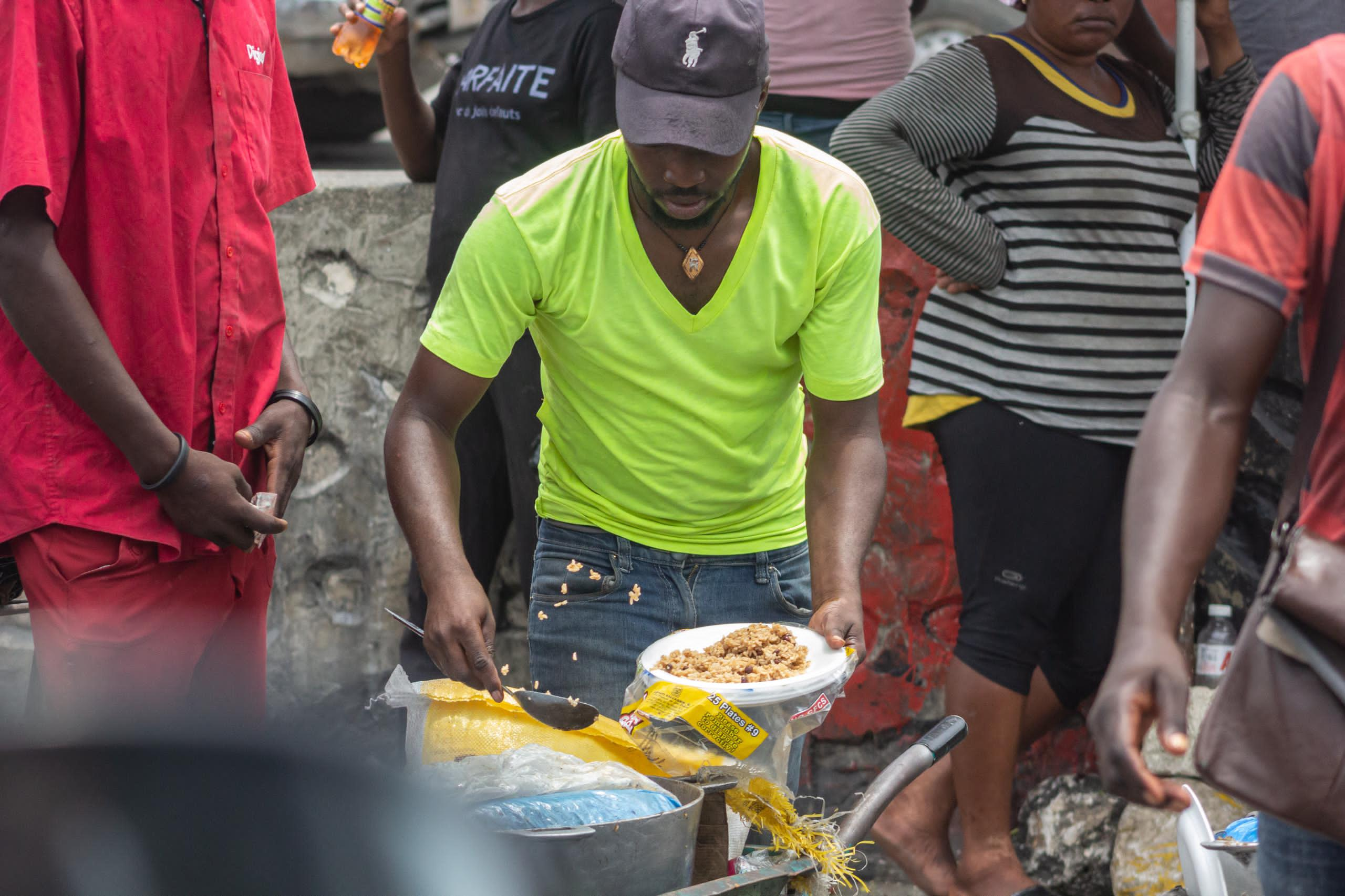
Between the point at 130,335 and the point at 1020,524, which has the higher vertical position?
the point at 130,335

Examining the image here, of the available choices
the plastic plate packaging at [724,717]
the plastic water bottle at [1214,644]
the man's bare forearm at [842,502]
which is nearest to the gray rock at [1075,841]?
the plastic water bottle at [1214,644]

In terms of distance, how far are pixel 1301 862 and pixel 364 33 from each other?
9.11ft

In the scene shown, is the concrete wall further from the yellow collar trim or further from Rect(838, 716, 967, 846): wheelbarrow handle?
Rect(838, 716, 967, 846): wheelbarrow handle

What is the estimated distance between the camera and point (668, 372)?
8.30 ft

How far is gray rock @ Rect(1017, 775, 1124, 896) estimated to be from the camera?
148 inches

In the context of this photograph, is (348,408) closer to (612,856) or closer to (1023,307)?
(1023,307)

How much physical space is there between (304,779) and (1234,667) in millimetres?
927

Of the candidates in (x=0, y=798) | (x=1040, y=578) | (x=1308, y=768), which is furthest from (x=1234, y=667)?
(x=1040, y=578)

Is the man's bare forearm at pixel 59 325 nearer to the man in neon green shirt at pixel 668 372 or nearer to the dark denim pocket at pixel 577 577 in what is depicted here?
the man in neon green shirt at pixel 668 372

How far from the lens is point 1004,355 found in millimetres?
3346

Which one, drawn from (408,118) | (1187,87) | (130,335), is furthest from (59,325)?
(1187,87)

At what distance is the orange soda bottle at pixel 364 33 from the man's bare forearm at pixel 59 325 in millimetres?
1356

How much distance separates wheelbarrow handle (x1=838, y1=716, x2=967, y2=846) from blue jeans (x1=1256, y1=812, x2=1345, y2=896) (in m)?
0.56

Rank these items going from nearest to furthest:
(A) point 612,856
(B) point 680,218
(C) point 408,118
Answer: (A) point 612,856, (B) point 680,218, (C) point 408,118
